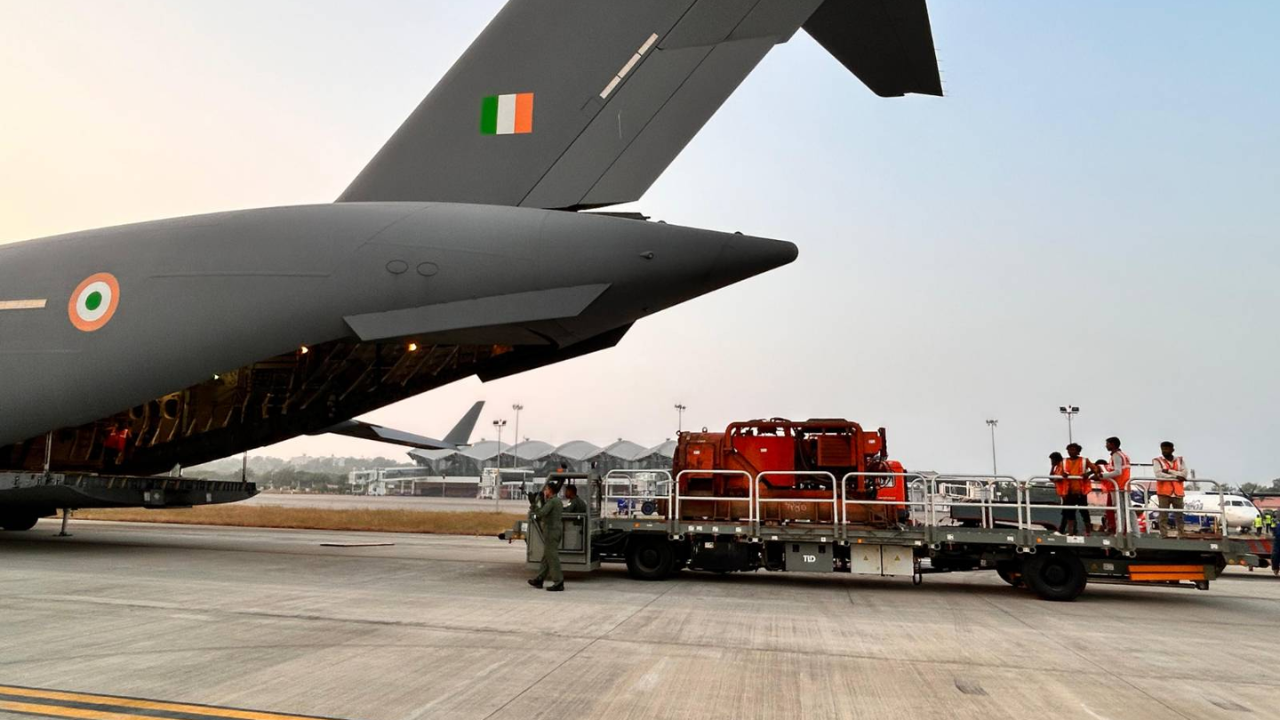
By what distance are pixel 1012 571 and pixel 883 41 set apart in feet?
27.5

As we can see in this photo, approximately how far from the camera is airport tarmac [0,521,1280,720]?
16.6 feet

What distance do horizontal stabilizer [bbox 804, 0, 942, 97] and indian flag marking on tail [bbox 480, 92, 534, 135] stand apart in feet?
15.6

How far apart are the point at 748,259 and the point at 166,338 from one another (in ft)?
32.3

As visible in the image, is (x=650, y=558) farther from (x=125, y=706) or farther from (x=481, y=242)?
(x=125, y=706)

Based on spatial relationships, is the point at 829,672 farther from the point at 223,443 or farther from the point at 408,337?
the point at 223,443

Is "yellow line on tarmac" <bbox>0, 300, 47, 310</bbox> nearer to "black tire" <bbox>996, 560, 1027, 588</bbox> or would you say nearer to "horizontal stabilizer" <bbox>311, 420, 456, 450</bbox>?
"horizontal stabilizer" <bbox>311, 420, 456, 450</bbox>

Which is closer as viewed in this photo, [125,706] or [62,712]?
[62,712]

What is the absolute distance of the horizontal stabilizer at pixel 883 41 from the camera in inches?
439

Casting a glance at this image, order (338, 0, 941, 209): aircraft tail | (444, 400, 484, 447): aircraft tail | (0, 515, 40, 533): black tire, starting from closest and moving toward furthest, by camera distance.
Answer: (338, 0, 941, 209): aircraft tail, (0, 515, 40, 533): black tire, (444, 400, 484, 447): aircraft tail

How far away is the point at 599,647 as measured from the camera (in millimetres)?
6688

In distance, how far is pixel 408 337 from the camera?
39.5 feet

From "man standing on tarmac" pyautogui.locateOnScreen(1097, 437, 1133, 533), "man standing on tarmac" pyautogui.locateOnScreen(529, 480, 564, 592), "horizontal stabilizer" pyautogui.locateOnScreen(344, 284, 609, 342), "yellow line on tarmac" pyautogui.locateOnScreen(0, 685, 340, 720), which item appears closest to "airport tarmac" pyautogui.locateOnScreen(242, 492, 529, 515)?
"horizontal stabilizer" pyautogui.locateOnScreen(344, 284, 609, 342)

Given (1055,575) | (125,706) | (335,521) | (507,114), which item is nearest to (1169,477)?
(1055,575)

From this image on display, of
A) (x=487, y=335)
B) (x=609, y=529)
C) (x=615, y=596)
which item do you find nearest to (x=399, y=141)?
(x=487, y=335)
